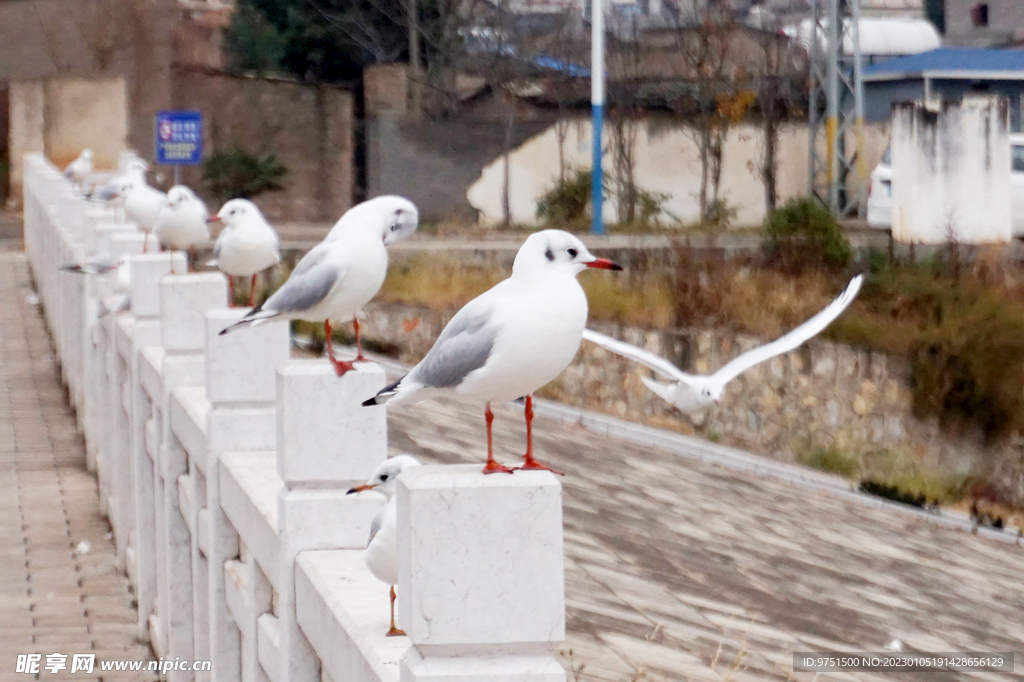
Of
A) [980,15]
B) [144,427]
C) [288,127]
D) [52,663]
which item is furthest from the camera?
[980,15]

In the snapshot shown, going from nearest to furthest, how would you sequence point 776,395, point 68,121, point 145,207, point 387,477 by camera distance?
point 387,477, point 145,207, point 776,395, point 68,121

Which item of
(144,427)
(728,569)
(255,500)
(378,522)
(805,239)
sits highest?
(805,239)

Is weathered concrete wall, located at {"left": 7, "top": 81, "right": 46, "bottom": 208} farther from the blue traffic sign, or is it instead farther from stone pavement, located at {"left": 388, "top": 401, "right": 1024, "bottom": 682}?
stone pavement, located at {"left": 388, "top": 401, "right": 1024, "bottom": 682}

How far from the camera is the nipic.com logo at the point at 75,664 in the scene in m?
6.87

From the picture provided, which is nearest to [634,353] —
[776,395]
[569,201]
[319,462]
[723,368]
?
[723,368]

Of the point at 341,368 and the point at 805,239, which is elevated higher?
the point at 805,239

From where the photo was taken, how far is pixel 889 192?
1841 centimetres

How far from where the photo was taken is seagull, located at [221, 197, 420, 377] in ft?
12.7

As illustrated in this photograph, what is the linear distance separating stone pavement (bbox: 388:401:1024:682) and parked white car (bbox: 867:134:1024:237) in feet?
29.8

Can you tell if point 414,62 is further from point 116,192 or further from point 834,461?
point 834,461

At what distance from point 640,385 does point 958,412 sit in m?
2.93

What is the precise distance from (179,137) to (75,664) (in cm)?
1065

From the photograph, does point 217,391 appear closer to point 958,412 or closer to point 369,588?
point 369,588

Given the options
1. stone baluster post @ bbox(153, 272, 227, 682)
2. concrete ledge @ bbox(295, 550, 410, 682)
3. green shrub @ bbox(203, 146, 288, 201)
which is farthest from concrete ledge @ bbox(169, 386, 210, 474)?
green shrub @ bbox(203, 146, 288, 201)
